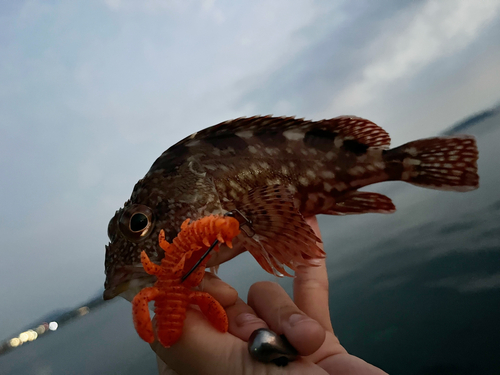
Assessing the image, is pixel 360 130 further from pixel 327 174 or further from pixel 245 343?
pixel 245 343

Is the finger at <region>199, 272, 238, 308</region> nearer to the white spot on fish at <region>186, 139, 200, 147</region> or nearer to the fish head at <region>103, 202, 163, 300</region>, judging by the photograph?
the fish head at <region>103, 202, 163, 300</region>

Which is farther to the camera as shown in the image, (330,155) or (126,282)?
(330,155)

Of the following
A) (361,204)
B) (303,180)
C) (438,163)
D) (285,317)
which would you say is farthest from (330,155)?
(285,317)

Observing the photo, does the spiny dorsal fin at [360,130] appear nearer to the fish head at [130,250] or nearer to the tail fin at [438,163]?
the tail fin at [438,163]

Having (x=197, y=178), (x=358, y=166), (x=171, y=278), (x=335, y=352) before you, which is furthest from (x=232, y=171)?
(x=335, y=352)

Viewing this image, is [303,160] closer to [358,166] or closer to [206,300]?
[358,166]

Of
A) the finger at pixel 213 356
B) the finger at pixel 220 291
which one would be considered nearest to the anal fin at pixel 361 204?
the finger at pixel 220 291
